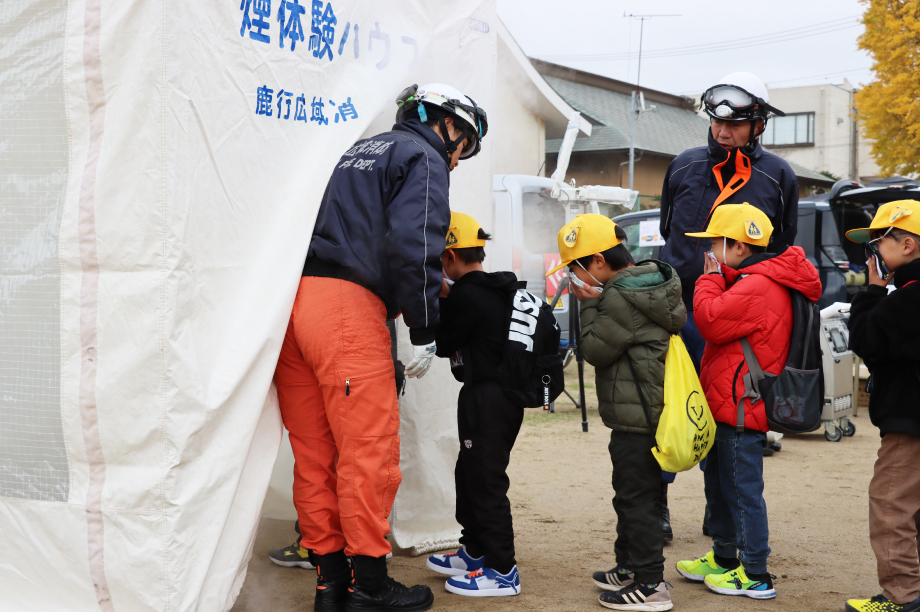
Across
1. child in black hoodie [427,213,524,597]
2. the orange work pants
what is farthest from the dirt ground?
the orange work pants

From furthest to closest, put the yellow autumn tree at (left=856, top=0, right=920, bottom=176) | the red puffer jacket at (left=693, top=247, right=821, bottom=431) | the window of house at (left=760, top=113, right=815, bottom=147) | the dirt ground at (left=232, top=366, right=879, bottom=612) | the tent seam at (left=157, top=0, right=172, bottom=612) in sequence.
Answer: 1. the window of house at (left=760, top=113, right=815, bottom=147)
2. the yellow autumn tree at (left=856, top=0, right=920, bottom=176)
3. the dirt ground at (left=232, top=366, right=879, bottom=612)
4. the red puffer jacket at (left=693, top=247, right=821, bottom=431)
5. the tent seam at (left=157, top=0, right=172, bottom=612)

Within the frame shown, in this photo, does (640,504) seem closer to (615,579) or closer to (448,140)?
(615,579)

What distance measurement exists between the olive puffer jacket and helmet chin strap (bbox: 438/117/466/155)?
2.94 feet

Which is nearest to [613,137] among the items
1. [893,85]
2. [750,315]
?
[893,85]

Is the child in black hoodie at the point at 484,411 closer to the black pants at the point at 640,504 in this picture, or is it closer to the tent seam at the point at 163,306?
the black pants at the point at 640,504

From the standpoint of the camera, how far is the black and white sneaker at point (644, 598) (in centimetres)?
321

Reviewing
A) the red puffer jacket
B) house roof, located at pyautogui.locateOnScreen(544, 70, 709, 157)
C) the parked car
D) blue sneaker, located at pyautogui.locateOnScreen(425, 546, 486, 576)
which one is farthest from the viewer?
house roof, located at pyautogui.locateOnScreen(544, 70, 709, 157)

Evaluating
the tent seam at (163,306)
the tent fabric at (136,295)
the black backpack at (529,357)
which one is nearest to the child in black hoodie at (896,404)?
the black backpack at (529,357)

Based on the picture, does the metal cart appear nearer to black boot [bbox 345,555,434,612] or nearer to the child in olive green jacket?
the child in olive green jacket

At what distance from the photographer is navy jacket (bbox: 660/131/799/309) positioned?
378 cm

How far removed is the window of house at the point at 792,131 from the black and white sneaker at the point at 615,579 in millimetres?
38080

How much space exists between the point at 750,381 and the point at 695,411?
0.31 meters

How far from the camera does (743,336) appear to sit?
3350 millimetres

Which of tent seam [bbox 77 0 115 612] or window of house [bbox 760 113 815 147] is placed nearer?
tent seam [bbox 77 0 115 612]
